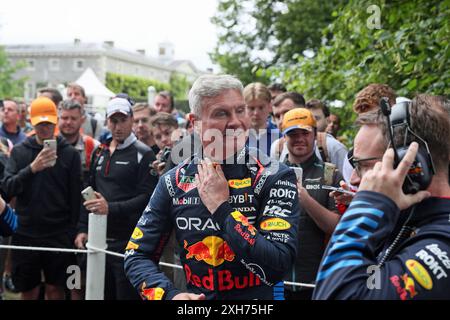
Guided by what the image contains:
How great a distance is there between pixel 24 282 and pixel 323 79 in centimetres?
430

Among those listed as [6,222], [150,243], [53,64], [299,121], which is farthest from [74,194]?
[53,64]

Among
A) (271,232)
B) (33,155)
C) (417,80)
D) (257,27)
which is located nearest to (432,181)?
(271,232)

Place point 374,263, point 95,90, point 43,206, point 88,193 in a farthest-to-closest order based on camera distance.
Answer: point 95,90, point 43,206, point 88,193, point 374,263

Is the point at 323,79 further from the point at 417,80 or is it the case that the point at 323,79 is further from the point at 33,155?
the point at 33,155

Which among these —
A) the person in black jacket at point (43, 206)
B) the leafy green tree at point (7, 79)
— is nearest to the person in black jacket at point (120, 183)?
the person in black jacket at point (43, 206)

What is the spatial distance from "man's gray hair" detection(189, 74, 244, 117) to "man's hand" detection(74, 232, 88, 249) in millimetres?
3115

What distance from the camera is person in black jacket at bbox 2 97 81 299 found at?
557 cm

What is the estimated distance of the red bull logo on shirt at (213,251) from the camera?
252 centimetres

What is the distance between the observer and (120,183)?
5438mm

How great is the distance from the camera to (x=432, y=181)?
1896mm

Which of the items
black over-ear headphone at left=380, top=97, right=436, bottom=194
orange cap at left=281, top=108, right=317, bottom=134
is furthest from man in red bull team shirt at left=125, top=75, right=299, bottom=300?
orange cap at left=281, top=108, right=317, bottom=134

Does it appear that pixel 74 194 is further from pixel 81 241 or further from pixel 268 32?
pixel 268 32

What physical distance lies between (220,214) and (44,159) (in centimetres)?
344

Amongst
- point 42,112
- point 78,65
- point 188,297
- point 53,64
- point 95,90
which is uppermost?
point 53,64
